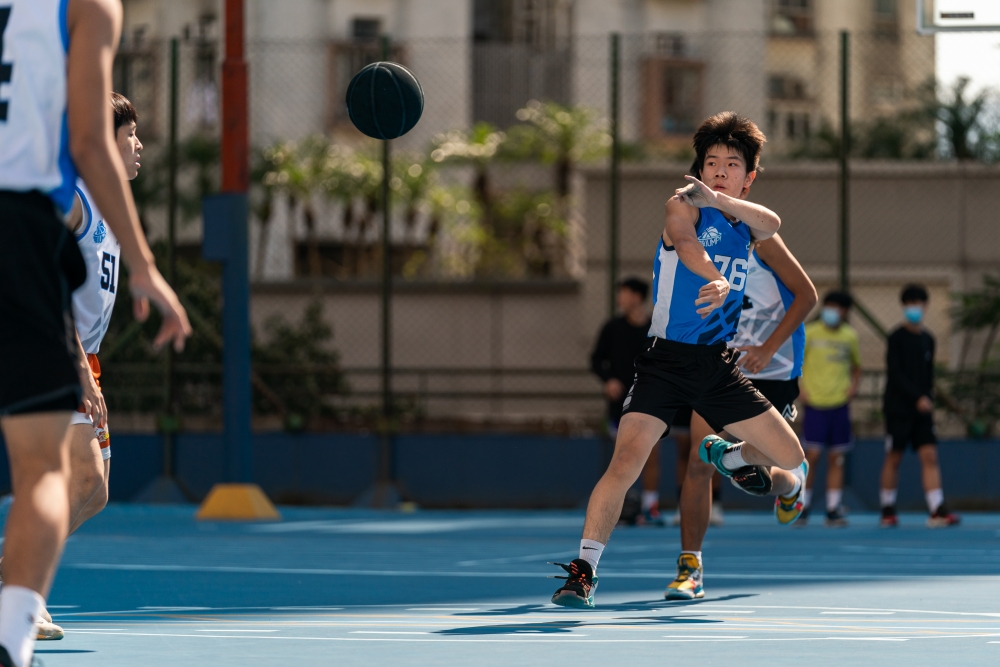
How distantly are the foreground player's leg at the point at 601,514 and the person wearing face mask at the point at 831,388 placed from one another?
6.83m

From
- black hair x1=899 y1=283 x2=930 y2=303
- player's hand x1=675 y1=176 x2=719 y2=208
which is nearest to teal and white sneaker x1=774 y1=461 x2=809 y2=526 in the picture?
player's hand x1=675 y1=176 x2=719 y2=208

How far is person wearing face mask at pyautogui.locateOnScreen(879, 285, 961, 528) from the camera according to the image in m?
12.5

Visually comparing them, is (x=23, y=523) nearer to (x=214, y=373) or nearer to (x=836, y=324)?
(x=836, y=324)

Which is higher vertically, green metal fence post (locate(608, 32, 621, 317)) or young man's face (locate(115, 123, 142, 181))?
green metal fence post (locate(608, 32, 621, 317))

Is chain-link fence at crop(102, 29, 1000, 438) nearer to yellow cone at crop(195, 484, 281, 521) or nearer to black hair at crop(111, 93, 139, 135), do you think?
yellow cone at crop(195, 484, 281, 521)

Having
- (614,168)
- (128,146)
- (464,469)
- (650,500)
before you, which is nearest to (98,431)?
(128,146)

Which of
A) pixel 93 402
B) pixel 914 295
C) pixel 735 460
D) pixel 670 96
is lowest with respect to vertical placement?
pixel 735 460

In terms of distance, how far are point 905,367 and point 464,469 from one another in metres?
4.00

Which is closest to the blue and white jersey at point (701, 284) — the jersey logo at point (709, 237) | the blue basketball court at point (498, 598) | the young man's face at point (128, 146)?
the jersey logo at point (709, 237)

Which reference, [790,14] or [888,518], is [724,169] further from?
[790,14]

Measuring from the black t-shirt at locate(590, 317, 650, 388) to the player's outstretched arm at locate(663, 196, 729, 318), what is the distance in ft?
19.6

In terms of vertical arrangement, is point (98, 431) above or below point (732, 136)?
below

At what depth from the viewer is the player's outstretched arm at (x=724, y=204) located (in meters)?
6.29

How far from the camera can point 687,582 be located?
278 inches
